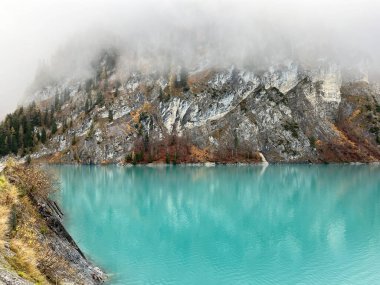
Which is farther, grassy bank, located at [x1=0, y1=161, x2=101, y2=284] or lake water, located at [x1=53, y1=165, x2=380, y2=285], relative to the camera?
lake water, located at [x1=53, y1=165, x2=380, y2=285]

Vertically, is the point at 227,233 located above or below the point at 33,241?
below

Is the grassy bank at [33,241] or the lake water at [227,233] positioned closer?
the grassy bank at [33,241]

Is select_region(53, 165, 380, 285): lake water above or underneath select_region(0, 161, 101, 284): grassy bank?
underneath

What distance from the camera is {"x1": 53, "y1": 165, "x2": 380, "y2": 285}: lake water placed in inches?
1571

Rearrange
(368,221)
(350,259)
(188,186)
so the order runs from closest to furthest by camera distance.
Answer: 1. (350,259)
2. (368,221)
3. (188,186)

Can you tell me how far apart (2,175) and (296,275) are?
96.2 ft

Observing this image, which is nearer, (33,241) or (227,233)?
(33,241)

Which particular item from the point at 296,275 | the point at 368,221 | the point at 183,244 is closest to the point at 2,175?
the point at 183,244

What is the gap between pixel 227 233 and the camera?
57.0m

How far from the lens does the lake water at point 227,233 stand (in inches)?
1571

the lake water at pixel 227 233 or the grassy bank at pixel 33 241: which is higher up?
the grassy bank at pixel 33 241

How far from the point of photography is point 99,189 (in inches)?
4102

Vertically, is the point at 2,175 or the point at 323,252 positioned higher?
the point at 2,175

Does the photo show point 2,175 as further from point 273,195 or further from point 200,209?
point 273,195
